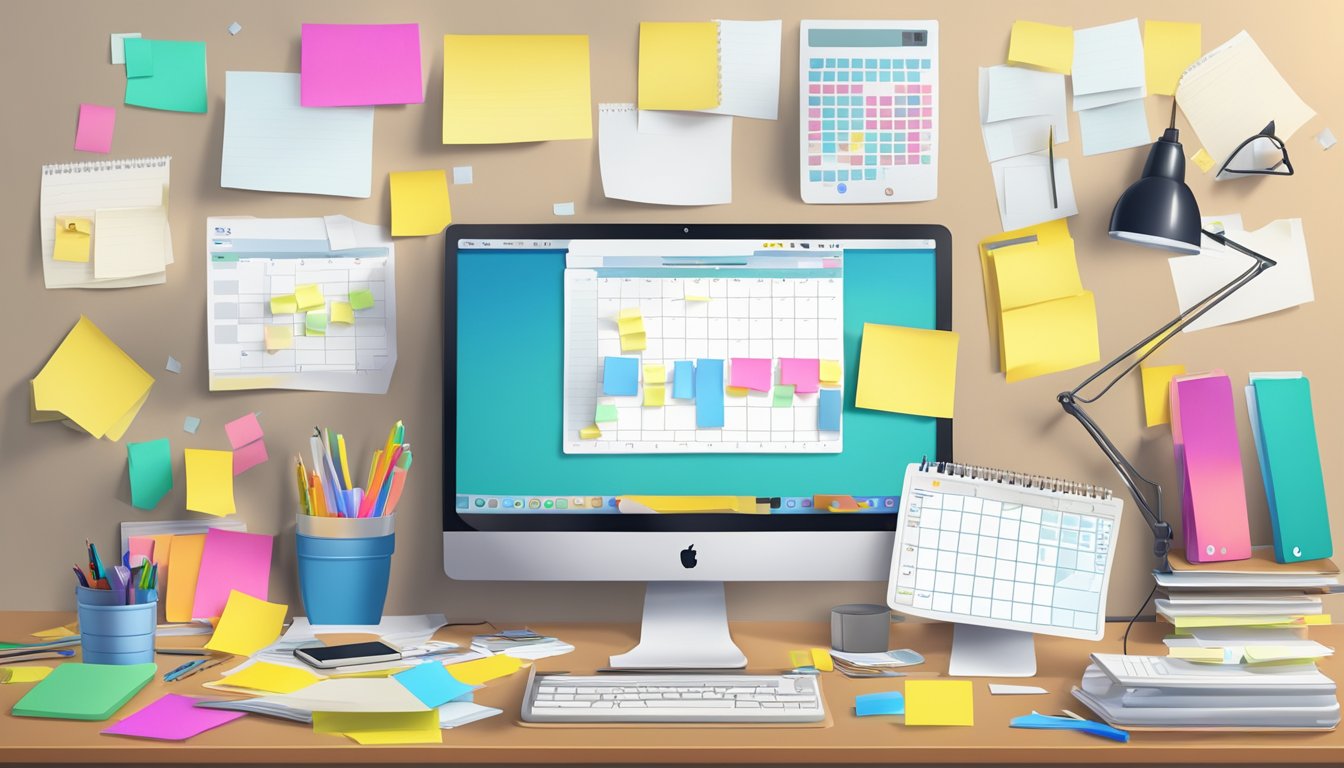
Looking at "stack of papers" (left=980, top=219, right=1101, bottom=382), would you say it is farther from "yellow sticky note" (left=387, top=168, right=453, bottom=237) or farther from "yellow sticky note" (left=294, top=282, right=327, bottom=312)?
"yellow sticky note" (left=294, top=282, right=327, bottom=312)

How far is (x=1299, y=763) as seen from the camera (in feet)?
3.49

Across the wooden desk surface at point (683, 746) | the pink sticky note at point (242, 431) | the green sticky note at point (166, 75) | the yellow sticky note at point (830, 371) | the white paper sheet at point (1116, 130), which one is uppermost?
the green sticky note at point (166, 75)

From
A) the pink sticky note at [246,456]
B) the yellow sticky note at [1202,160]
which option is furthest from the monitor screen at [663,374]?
the yellow sticky note at [1202,160]

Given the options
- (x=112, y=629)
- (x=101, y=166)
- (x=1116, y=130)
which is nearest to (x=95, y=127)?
(x=101, y=166)

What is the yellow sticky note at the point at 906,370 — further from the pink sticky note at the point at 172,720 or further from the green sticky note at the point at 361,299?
the pink sticky note at the point at 172,720

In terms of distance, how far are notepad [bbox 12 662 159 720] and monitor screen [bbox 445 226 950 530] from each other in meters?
0.41

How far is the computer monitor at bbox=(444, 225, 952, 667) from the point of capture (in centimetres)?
137

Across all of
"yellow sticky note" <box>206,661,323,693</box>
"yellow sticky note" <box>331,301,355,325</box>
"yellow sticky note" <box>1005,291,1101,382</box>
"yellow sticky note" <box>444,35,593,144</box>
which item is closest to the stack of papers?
"yellow sticky note" <box>1005,291,1101,382</box>

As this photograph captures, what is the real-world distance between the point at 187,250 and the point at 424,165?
37 centimetres

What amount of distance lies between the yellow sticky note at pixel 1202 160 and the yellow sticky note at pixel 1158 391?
0.98 ft

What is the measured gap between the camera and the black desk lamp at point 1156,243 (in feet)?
4.55

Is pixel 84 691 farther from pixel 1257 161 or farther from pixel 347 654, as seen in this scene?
pixel 1257 161

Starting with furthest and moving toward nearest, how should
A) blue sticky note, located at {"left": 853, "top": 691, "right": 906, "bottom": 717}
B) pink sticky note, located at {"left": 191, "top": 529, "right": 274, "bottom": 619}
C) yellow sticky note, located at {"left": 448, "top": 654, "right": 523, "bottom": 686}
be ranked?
pink sticky note, located at {"left": 191, "top": 529, "right": 274, "bottom": 619} < yellow sticky note, located at {"left": 448, "top": 654, "right": 523, "bottom": 686} < blue sticky note, located at {"left": 853, "top": 691, "right": 906, "bottom": 717}

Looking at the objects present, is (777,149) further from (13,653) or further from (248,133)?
(13,653)
